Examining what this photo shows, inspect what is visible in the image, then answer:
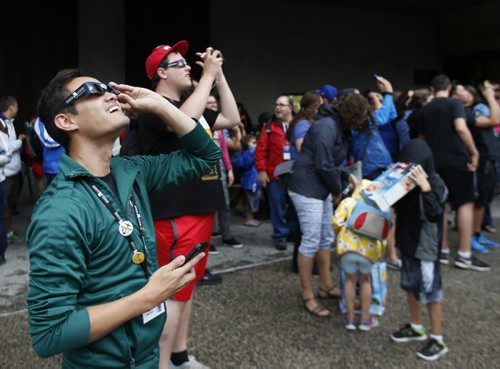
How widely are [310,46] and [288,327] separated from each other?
12273mm

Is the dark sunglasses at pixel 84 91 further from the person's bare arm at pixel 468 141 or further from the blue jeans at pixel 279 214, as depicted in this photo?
the blue jeans at pixel 279 214

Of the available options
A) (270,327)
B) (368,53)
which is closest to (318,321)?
(270,327)

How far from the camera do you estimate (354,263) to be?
398cm

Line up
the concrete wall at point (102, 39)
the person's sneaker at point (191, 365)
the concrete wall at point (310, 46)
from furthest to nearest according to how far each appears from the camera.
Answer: the concrete wall at point (310, 46) → the concrete wall at point (102, 39) → the person's sneaker at point (191, 365)

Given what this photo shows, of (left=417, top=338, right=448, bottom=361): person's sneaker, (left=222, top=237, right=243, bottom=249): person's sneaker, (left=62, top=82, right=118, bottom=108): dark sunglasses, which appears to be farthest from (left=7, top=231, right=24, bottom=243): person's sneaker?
(left=62, top=82, right=118, bottom=108): dark sunglasses

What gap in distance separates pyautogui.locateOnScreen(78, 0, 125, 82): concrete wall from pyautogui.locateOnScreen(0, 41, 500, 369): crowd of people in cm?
543

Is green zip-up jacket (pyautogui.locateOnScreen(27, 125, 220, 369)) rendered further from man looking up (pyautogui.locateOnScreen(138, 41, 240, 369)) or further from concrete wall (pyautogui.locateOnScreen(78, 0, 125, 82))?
concrete wall (pyautogui.locateOnScreen(78, 0, 125, 82))

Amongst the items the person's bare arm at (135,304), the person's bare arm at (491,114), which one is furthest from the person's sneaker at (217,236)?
the person's bare arm at (135,304)

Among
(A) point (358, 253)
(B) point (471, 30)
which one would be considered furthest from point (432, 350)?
(B) point (471, 30)

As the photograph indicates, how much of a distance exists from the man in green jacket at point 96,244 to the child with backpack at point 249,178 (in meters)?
5.90

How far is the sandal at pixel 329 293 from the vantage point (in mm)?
4742

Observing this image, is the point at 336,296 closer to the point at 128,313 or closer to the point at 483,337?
the point at 483,337

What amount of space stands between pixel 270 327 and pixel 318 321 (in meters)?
0.42

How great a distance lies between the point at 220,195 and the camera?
10.2 feet
